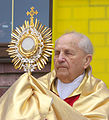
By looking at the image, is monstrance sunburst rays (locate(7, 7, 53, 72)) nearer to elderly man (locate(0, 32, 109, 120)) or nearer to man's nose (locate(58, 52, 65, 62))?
elderly man (locate(0, 32, 109, 120))

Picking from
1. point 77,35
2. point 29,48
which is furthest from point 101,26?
point 29,48

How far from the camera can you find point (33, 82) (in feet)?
5.74

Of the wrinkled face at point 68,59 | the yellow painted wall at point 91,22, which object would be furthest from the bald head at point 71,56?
the yellow painted wall at point 91,22

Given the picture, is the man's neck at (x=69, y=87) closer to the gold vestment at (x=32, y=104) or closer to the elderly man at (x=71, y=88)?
the elderly man at (x=71, y=88)

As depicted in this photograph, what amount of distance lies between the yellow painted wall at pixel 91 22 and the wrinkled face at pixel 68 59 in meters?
1.05

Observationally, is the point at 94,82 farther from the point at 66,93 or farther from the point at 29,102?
the point at 29,102

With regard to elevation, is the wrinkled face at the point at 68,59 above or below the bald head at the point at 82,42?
below

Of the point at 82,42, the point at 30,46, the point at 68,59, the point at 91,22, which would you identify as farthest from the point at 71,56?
the point at 91,22

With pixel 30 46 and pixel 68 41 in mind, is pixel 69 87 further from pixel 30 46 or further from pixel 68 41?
pixel 30 46

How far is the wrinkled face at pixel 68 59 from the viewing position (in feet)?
7.06

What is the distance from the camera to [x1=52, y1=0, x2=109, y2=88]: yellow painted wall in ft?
10.8

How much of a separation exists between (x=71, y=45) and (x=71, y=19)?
1216 millimetres

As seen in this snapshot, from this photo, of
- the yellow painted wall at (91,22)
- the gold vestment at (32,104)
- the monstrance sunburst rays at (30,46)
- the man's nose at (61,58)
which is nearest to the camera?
the gold vestment at (32,104)

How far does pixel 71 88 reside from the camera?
2.25m
